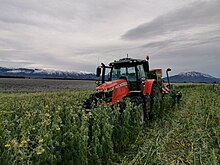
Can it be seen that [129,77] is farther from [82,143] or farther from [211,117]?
[82,143]

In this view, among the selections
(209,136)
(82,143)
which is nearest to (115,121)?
(82,143)

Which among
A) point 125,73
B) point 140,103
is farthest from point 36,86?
point 140,103

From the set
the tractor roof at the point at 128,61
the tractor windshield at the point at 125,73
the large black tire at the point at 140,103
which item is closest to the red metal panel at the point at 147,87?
the tractor windshield at the point at 125,73

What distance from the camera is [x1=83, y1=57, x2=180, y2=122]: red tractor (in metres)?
8.52

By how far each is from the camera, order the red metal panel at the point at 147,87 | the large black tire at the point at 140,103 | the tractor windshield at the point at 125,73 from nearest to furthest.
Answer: the large black tire at the point at 140,103 → the red metal panel at the point at 147,87 → the tractor windshield at the point at 125,73

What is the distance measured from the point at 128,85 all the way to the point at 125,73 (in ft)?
1.92

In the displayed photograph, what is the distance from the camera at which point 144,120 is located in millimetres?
9062

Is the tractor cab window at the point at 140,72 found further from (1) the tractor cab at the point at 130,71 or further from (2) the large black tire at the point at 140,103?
(2) the large black tire at the point at 140,103

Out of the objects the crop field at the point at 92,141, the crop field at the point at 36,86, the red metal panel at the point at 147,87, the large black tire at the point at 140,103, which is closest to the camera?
the crop field at the point at 92,141

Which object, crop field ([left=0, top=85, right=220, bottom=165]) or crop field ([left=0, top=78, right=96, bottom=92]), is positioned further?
crop field ([left=0, top=78, right=96, bottom=92])

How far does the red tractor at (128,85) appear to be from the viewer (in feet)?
27.9

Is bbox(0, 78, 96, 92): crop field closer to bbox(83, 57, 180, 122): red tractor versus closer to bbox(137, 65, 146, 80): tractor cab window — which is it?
bbox(83, 57, 180, 122): red tractor

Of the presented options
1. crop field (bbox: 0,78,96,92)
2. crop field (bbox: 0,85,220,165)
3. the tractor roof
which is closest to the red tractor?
the tractor roof

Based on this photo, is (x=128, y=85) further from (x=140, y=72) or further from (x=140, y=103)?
(x=140, y=103)
